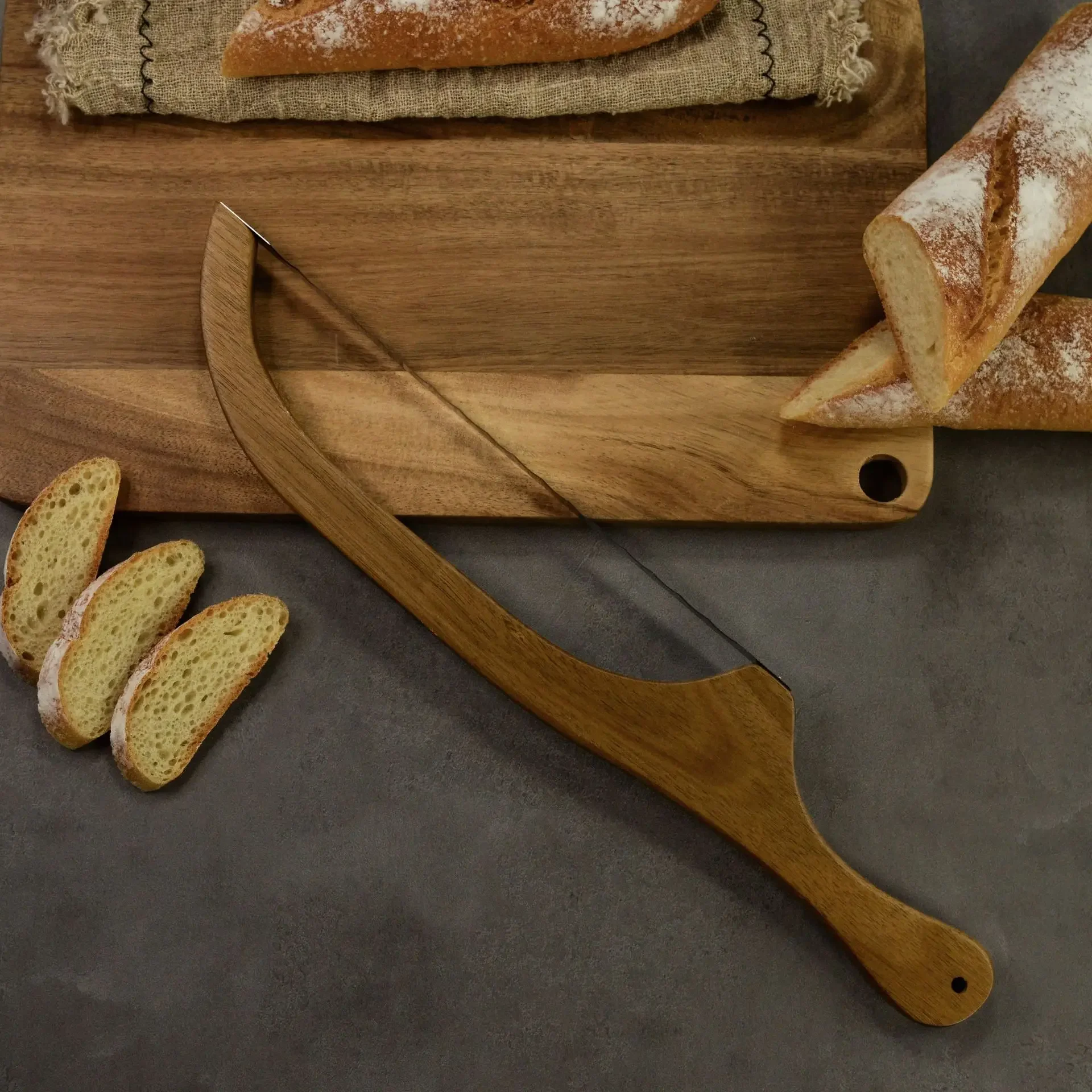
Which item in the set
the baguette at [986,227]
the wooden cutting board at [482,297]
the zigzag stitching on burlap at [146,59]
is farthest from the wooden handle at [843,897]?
the zigzag stitching on burlap at [146,59]

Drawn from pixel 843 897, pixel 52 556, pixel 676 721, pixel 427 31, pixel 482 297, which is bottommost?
pixel 843 897

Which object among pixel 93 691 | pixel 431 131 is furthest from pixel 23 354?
pixel 431 131

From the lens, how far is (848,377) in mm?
1456

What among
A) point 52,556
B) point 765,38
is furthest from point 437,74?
point 52,556

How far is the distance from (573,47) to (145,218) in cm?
64

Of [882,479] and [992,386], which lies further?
[882,479]

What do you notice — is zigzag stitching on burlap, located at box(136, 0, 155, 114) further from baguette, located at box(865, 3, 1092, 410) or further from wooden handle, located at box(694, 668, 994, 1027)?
wooden handle, located at box(694, 668, 994, 1027)

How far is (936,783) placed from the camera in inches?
60.1

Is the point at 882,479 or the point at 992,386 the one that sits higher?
the point at 992,386

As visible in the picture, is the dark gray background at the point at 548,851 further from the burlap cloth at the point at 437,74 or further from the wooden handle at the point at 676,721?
the burlap cloth at the point at 437,74

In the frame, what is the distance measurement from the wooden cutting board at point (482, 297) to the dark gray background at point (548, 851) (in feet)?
0.35

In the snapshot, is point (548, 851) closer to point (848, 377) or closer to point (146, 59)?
point (848, 377)

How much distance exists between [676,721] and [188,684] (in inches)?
25.0

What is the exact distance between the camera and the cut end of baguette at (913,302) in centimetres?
135
